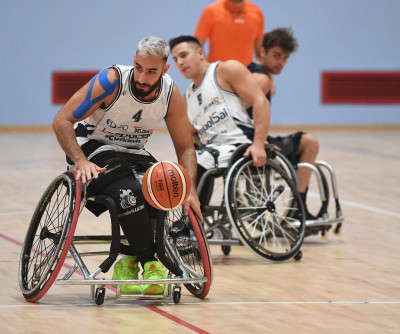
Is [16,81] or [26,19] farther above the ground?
[26,19]

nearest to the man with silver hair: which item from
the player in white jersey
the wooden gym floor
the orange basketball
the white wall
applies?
the orange basketball

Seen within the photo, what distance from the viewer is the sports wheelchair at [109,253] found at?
11.8 ft

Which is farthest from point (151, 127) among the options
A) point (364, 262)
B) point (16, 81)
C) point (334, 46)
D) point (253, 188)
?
point (334, 46)

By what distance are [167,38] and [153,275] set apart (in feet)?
28.7

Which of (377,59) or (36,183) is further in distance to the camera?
(377,59)

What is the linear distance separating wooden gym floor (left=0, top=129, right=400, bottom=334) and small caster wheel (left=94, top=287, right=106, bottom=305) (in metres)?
0.02

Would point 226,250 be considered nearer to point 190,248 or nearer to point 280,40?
point 190,248

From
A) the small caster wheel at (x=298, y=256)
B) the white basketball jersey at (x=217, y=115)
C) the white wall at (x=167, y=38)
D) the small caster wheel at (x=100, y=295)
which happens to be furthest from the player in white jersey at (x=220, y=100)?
the white wall at (x=167, y=38)

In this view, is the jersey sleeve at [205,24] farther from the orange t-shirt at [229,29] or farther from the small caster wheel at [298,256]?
the small caster wheel at [298,256]

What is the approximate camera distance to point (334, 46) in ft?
41.6

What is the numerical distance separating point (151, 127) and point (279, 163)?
52.4 inches

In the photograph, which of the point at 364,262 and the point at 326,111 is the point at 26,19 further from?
the point at 364,262

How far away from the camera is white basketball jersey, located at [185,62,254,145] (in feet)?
16.9

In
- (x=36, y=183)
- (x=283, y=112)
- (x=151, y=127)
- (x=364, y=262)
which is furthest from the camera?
(x=283, y=112)
